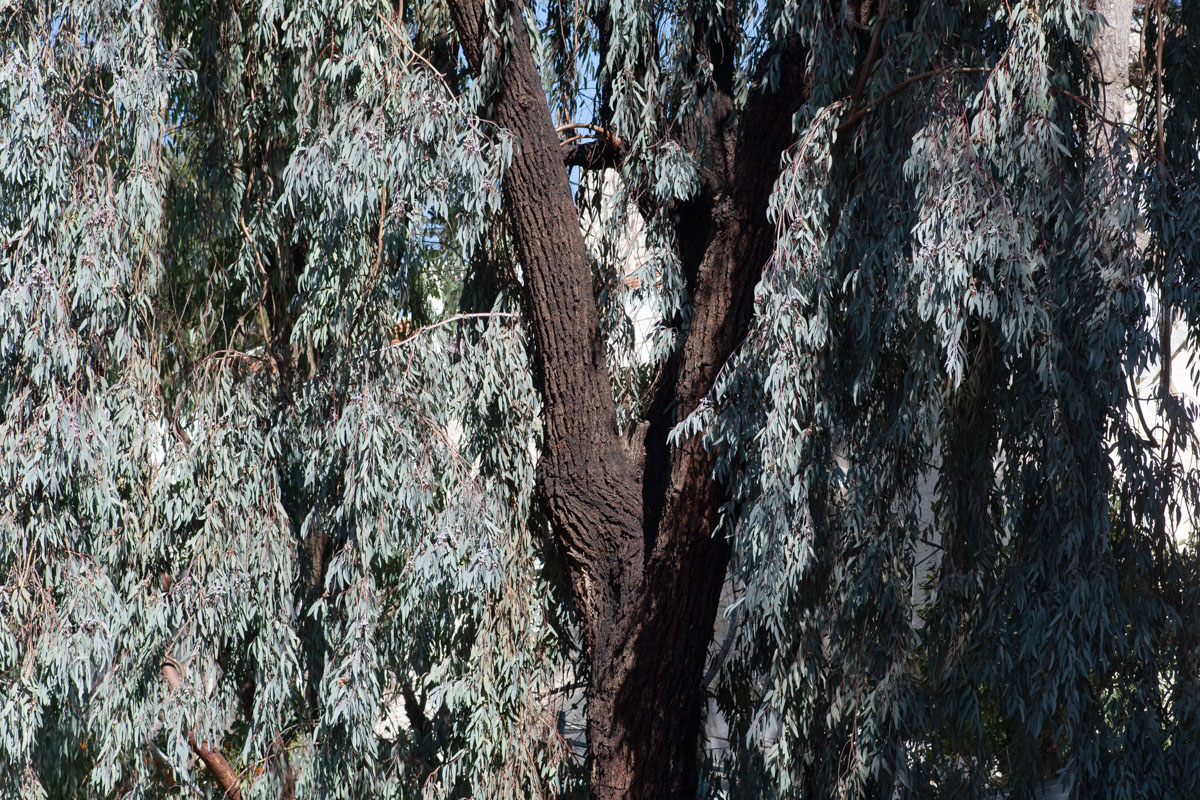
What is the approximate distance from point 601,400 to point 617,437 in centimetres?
14

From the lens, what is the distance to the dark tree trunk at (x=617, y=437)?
3.64 m

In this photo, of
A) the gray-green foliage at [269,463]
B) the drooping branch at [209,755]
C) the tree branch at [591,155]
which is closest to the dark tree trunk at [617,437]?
the gray-green foliage at [269,463]

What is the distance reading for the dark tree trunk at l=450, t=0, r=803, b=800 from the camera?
3637 millimetres

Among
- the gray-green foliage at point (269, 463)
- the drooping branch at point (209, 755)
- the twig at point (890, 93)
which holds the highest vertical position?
the twig at point (890, 93)

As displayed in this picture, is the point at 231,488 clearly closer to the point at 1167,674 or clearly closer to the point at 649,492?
the point at 649,492

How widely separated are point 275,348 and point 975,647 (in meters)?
2.38

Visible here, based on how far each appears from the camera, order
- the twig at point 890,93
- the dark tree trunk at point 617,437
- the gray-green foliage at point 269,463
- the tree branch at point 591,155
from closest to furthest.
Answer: the twig at point 890,93, the gray-green foliage at point 269,463, the dark tree trunk at point 617,437, the tree branch at point 591,155

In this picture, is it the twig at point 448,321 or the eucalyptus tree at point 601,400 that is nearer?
the eucalyptus tree at point 601,400

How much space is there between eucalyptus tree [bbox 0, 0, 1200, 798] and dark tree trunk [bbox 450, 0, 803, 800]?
0.01 m

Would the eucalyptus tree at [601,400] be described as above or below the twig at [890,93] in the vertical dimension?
below

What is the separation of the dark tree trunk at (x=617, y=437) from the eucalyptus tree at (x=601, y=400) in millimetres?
13

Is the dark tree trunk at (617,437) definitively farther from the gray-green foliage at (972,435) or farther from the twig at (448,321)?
the gray-green foliage at (972,435)

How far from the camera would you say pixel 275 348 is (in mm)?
3908

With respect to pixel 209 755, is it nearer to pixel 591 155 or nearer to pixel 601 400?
pixel 601 400
